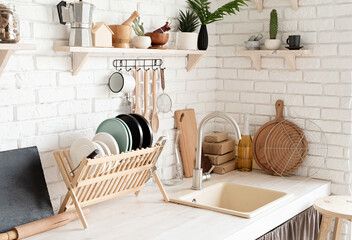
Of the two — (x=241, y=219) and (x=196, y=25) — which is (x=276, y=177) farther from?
(x=196, y=25)

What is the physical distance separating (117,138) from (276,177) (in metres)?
1.15

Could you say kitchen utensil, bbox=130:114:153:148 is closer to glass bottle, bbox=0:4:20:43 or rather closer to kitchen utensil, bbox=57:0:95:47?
kitchen utensil, bbox=57:0:95:47

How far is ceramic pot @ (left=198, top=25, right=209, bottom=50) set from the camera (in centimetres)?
291

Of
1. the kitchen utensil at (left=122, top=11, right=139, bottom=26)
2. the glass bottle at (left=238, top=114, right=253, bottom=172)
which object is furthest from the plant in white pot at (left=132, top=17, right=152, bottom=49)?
the glass bottle at (left=238, top=114, right=253, bottom=172)

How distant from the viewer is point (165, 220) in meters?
2.14

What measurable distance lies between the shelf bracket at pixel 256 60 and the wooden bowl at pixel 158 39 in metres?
0.67

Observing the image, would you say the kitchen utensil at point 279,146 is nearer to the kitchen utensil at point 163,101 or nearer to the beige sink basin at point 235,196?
the beige sink basin at point 235,196

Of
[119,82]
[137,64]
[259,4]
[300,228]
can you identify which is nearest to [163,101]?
[137,64]

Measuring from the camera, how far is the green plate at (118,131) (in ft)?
7.34

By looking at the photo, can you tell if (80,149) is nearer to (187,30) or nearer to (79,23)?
(79,23)

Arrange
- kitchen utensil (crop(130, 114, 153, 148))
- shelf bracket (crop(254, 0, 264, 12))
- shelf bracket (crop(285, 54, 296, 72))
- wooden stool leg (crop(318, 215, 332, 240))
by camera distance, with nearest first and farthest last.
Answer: kitchen utensil (crop(130, 114, 153, 148)), wooden stool leg (crop(318, 215, 332, 240)), shelf bracket (crop(285, 54, 296, 72)), shelf bracket (crop(254, 0, 264, 12))

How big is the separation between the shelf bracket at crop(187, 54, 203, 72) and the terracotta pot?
0.65 metres

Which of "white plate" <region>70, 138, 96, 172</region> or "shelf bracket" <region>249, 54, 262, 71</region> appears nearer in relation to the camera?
"white plate" <region>70, 138, 96, 172</region>

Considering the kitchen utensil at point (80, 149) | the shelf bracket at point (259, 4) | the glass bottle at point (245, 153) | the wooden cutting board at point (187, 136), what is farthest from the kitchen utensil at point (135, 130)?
the shelf bracket at point (259, 4)
